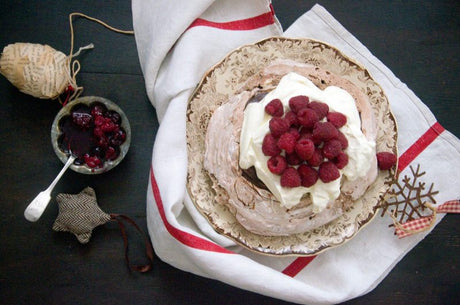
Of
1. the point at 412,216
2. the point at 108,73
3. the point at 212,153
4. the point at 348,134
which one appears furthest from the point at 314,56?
the point at 108,73

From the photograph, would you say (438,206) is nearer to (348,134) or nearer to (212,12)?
(348,134)

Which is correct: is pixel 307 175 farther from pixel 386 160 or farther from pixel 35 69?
pixel 35 69

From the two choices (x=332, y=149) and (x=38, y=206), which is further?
(x=38, y=206)

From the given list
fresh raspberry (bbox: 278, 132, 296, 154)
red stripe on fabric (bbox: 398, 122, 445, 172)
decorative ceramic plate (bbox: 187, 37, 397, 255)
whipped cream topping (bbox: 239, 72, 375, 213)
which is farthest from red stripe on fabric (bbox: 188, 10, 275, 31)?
red stripe on fabric (bbox: 398, 122, 445, 172)

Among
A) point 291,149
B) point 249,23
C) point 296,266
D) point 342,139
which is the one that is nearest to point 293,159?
point 291,149

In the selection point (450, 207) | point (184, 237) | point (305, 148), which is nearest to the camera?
point (305, 148)

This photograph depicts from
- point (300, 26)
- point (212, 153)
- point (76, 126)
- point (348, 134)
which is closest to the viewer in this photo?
point (348, 134)

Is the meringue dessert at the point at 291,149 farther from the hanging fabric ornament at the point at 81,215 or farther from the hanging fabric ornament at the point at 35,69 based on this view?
the hanging fabric ornament at the point at 35,69
